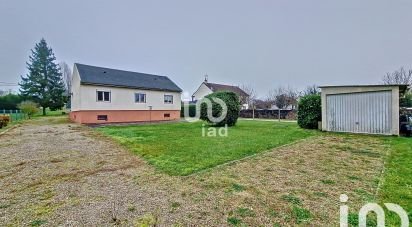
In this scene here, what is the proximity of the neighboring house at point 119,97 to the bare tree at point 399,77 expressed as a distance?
33895mm

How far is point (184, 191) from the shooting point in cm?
368

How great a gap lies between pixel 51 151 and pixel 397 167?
34.1 feet

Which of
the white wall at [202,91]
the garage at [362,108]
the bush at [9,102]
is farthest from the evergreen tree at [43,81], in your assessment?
the garage at [362,108]

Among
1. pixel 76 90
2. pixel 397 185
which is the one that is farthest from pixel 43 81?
pixel 397 185

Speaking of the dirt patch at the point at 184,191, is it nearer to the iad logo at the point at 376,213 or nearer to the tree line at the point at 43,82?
the iad logo at the point at 376,213

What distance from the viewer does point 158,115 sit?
73.9 feet

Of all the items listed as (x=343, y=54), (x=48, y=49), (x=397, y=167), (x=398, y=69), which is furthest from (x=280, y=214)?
(x=398, y=69)

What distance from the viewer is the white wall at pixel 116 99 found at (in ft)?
57.0

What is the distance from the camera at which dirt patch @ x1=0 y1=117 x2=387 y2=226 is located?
2.79 metres

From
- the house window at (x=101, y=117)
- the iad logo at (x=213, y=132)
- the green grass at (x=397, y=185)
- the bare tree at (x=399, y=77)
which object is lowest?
the green grass at (x=397, y=185)

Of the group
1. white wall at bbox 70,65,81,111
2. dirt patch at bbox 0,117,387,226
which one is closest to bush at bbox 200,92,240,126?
dirt patch at bbox 0,117,387,226

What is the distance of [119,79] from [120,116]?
3.79 metres

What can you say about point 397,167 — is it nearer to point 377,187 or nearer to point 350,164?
point 350,164

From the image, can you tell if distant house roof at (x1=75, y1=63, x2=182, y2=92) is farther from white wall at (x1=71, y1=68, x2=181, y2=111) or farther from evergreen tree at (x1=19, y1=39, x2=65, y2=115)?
evergreen tree at (x1=19, y1=39, x2=65, y2=115)
